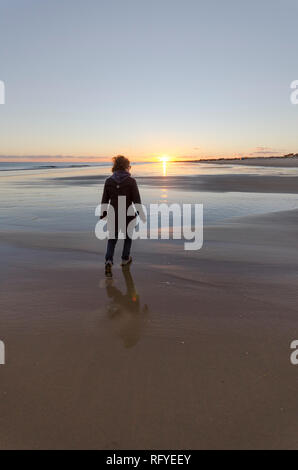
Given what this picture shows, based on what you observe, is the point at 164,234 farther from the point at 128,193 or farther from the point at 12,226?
the point at 12,226

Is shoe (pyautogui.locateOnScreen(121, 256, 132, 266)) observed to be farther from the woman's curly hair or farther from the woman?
the woman's curly hair

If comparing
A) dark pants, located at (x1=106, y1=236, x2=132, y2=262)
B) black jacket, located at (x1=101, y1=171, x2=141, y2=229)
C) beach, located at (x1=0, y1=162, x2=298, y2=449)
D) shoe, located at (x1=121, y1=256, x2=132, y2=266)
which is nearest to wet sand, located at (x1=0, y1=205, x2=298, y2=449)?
beach, located at (x1=0, y1=162, x2=298, y2=449)

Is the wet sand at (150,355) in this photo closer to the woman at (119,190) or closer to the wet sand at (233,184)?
the woman at (119,190)

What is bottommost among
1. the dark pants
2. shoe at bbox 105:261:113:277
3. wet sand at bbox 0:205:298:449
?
wet sand at bbox 0:205:298:449

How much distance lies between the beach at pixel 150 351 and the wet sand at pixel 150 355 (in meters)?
0.01

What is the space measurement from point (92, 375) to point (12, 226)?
851 centimetres

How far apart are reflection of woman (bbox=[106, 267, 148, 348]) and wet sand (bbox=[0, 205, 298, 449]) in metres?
0.02

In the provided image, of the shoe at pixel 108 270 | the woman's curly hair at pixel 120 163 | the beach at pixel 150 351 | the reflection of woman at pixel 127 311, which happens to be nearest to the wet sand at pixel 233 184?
the beach at pixel 150 351

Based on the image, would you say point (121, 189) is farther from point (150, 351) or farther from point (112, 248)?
point (150, 351)

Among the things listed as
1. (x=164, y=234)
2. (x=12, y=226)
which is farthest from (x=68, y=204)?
(x=164, y=234)

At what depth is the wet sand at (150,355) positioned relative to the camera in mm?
2439

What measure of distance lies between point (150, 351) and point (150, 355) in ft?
0.23

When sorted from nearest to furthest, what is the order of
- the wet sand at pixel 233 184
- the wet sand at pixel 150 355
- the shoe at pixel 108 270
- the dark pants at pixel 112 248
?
1. the wet sand at pixel 150 355
2. the shoe at pixel 108 270
3. the dark pants at pixel 112 248
4. the wet sand at pixel 233 184

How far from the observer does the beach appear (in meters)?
2.45
